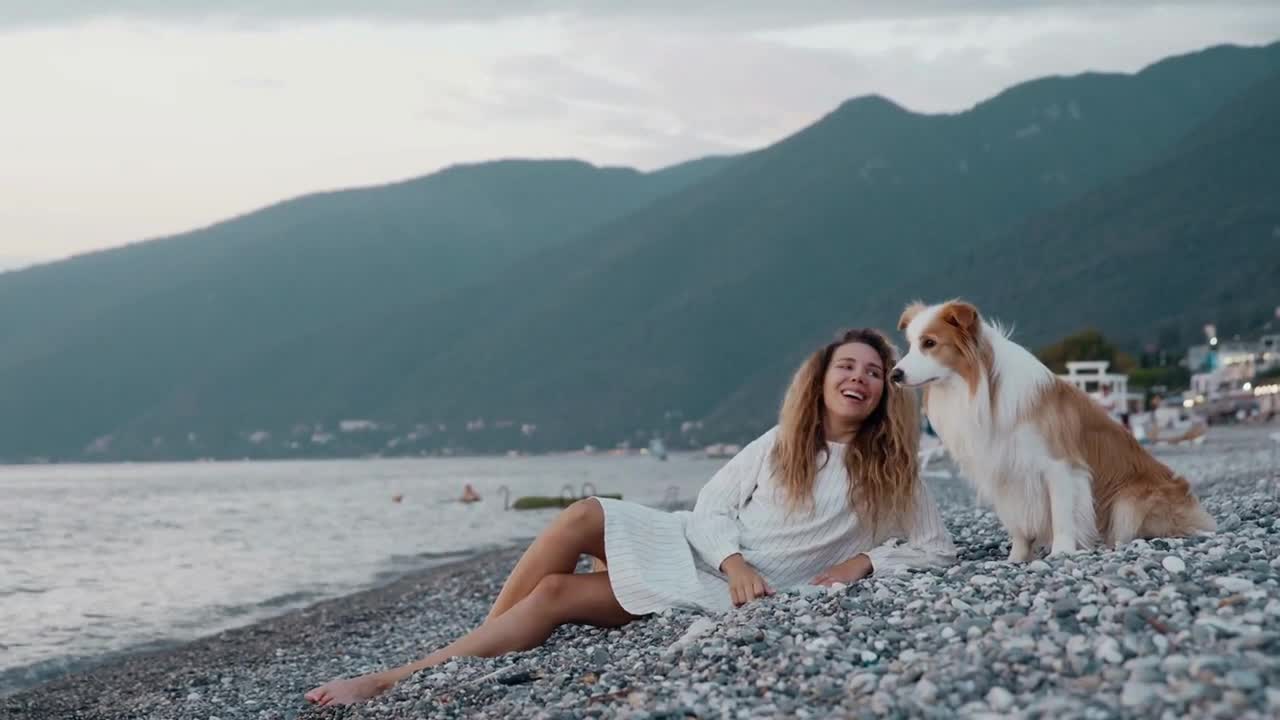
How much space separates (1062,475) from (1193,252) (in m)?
133

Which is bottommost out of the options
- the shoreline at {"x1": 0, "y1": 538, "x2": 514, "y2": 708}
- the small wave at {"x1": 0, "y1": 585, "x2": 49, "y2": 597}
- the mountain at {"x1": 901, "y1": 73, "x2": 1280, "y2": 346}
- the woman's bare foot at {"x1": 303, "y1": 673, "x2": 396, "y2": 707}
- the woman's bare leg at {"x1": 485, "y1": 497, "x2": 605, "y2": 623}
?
the small wave at {"x1": 0, "y1": 585, "x2": 49, "y2": 597}

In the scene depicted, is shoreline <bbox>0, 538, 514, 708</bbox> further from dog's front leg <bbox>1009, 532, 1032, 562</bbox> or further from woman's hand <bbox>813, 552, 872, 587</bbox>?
dog's front leg <bbox>1009, 532, 1032, 562</bbox>

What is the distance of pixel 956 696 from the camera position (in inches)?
164

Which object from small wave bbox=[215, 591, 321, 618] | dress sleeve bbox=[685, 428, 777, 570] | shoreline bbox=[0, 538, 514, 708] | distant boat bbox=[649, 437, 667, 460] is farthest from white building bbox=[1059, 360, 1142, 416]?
distant boat bbox=[649, 437, 667, 460]

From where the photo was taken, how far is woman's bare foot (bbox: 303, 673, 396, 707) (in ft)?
20.4

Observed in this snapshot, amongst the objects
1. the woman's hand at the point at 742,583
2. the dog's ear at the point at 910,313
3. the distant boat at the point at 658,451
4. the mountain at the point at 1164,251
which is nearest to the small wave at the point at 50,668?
the woman's hand at the point at 742,583

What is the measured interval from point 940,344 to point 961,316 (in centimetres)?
16

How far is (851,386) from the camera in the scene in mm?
6430

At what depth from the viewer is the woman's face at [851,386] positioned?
253 inches

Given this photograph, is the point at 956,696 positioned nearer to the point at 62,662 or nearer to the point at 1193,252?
the point at 62,662

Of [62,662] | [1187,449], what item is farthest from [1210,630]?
[1187,449]

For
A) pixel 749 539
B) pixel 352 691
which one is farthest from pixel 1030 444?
pixel 352 691

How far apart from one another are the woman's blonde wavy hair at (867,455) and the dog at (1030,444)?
0.19 meters

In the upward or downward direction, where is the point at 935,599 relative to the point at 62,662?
upward
